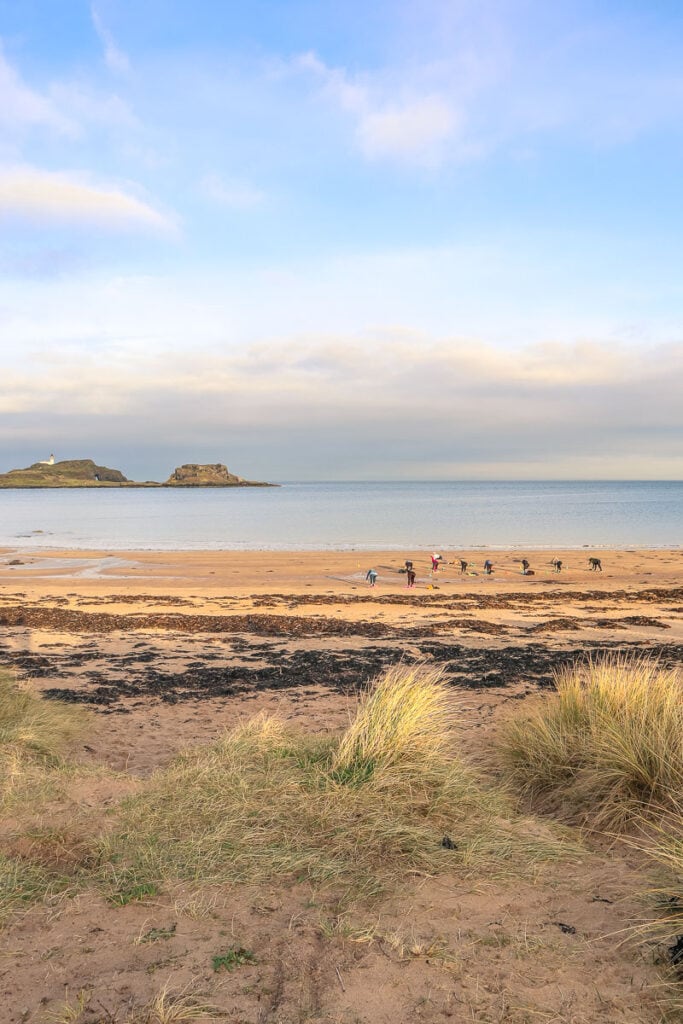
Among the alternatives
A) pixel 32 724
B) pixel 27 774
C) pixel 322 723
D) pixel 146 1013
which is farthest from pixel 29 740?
pixel 146 1013

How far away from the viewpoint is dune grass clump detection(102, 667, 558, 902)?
440 centimetres

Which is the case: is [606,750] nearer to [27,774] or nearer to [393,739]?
[393,739]

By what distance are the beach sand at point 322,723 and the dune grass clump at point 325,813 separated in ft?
0.85

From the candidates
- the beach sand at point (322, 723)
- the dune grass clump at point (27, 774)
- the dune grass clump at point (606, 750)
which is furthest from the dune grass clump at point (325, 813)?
the dune grass clump at point (606, 750)

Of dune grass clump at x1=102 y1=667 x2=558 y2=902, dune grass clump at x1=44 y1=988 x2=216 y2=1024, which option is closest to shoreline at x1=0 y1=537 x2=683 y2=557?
dune grass clump at x1=102 y1=667 x2=558 y2=902

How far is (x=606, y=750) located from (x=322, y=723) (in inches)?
143

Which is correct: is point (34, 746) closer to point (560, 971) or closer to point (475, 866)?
point (475, 866)

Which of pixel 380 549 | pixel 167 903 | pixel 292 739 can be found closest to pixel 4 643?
pixel 292 739

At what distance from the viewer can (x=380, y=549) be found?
37281mm

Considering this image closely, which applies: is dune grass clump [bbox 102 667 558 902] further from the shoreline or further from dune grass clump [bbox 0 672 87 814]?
the shoreline

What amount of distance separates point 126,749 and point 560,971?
5.30m

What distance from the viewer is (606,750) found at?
571 cm

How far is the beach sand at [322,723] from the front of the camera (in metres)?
3.23

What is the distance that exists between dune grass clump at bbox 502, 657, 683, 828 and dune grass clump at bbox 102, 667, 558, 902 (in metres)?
0.67
